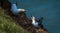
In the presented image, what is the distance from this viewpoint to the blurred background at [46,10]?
15265 mm

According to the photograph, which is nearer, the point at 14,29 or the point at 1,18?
the point at 14,29

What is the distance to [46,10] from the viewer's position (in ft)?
57.8

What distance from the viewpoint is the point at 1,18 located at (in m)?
7.67

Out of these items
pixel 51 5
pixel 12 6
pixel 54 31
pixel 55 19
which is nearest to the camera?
pixel 12 6

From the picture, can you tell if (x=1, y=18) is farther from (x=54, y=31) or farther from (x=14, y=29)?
(x=54, y=31)

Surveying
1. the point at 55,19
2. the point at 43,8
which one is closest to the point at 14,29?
the point at 55,19

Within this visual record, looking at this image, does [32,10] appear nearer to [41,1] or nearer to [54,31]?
[41,1]

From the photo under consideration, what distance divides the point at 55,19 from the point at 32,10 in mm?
1923

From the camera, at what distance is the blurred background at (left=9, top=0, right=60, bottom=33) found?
15.3 metres

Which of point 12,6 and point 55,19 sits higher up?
point 12,6

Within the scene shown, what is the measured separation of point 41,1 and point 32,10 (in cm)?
195

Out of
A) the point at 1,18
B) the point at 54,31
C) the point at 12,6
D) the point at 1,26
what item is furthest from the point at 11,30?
the point at 54,31

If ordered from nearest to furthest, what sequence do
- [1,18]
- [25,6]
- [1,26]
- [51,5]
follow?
[1,26], [1,18], [25,6], [51,5]

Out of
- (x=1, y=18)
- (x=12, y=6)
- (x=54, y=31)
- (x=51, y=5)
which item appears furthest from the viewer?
(x=51, y=5)
